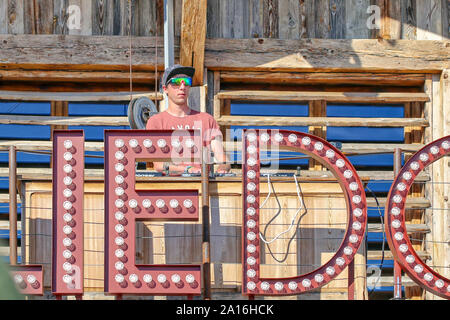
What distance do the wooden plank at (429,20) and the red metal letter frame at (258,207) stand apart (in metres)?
3.23

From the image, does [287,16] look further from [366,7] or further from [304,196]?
[304,196]

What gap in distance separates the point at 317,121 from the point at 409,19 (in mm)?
1699

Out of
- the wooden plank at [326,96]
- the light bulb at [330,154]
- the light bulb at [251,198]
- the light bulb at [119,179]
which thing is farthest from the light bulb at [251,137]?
the wooden plank at [326,96]

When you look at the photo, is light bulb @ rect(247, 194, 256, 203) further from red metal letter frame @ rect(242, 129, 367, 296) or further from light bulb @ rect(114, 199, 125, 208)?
light bulb @ rect(114, 199, 125, 208)

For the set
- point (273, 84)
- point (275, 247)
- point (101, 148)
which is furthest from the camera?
point (273, 84)

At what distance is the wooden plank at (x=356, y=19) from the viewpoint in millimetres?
8273

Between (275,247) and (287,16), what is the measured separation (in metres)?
3.40

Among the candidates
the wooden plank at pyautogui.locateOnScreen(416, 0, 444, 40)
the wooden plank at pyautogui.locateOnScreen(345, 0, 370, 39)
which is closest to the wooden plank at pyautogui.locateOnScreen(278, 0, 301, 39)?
the wooden plank at pyautogui.locateOnScreen(345, 0, 370, 39)

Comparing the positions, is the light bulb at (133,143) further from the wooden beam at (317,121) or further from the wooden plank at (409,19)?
the wooden plank at (409,19)

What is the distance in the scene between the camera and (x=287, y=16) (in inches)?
324

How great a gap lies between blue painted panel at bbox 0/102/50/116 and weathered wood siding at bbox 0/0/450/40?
875 millimetres

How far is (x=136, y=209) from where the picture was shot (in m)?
5.54

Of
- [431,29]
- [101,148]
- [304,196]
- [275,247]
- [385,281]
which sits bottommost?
[385,281]
